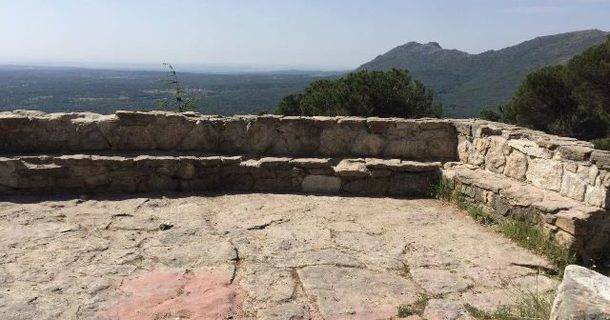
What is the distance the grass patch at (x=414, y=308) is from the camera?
3199mm

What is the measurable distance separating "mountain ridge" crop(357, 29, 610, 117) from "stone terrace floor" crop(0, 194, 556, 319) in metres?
59.8

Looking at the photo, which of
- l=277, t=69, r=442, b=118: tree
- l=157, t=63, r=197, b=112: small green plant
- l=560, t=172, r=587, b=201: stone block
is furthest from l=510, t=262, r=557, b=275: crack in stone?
l=277, t=69, r=442, b=118: tree

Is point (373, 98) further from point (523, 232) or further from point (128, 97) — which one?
point (128, 97)

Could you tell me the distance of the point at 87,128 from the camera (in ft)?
20.0

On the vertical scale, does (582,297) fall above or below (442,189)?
above

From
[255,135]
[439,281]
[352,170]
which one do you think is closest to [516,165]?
[352,170]

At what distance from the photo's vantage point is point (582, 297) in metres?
2.36

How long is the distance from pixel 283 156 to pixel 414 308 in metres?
3.32

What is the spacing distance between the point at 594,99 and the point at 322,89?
951cm

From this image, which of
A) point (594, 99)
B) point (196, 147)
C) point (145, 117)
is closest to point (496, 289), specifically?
point (196, 147)

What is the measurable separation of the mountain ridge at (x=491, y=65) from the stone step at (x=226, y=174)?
58578mm

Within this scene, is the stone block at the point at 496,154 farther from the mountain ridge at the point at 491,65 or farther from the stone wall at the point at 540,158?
the mountain ridge at the point at 491,65

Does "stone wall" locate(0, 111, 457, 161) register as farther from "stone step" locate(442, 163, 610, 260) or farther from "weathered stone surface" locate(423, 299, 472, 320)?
"weathered stone surface" locate(423, 299, 472, 320)

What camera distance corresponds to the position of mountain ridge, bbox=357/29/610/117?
73625 mm
